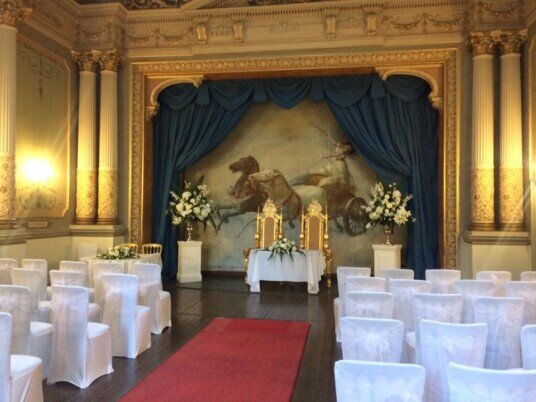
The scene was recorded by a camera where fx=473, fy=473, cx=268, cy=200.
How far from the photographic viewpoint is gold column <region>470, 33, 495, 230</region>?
869 centimetres

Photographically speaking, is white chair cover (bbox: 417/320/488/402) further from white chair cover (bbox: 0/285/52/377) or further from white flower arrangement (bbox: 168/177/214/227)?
white flower arrangement (bbox: 168/177/214/227)

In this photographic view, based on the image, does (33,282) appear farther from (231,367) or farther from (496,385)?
(496,385)

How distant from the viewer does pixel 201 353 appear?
5105 millimetres

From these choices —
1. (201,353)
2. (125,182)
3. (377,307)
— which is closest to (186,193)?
(125,182)

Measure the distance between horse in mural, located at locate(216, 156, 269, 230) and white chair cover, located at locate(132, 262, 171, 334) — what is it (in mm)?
5603

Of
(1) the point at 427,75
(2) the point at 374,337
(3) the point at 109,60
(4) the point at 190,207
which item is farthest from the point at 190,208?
(2) the point at 374,337

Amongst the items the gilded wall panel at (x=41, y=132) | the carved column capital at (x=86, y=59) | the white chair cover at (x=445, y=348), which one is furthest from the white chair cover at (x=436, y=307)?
the carved column capital at (x=86, y=59)

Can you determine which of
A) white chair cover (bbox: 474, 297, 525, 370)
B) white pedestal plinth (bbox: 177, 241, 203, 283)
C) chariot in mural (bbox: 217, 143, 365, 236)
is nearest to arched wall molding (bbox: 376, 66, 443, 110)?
chariot in mural (bbox: 217, 143, 365, 236)

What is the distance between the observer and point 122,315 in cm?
496

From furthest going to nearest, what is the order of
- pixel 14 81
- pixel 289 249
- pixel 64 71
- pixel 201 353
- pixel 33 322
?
pixel 64 71, pixel 289 249, pixel 14 81, pixel 201 353, pixel 33 322

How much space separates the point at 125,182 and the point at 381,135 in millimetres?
5615

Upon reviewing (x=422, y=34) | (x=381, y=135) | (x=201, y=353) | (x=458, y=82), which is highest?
(x=422, y=34)

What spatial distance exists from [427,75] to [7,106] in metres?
7.71

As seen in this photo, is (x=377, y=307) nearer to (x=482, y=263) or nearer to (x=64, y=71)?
(x=482, y=263)
